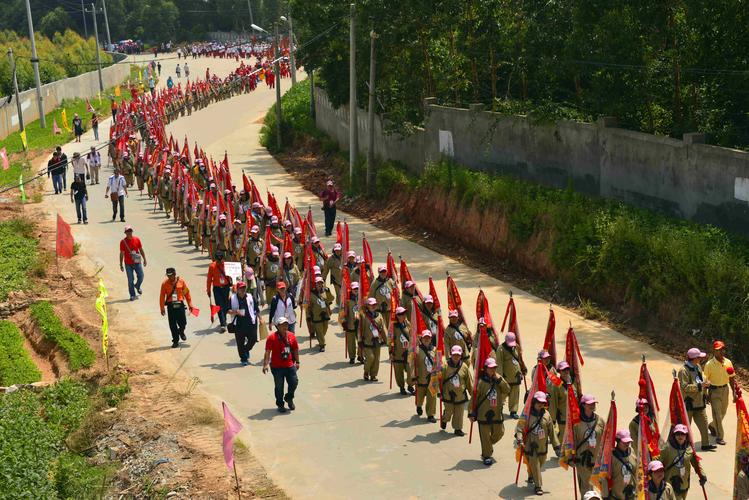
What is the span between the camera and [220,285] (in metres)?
20.3

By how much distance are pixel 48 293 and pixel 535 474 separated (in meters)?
14.6

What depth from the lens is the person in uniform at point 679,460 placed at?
12.0m

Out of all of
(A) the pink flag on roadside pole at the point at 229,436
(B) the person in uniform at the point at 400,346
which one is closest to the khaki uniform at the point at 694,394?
(B) the person in uniform at the point at 400,346

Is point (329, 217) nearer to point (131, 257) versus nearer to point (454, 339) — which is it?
point (131, 257)

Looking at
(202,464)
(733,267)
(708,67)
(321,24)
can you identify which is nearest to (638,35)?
(708,67)

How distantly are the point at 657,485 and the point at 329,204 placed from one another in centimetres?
1779

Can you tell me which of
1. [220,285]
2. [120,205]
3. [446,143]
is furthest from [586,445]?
[120,205]

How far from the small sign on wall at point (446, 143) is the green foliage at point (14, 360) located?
38.9 ft

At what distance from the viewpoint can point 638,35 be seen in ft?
77.0

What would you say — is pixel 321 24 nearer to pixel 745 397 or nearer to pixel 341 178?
pixel 341 178

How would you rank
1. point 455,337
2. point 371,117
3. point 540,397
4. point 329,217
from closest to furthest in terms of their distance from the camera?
1. point 540,397
2. point 455,337
3. point 329,217
4. point 371,117

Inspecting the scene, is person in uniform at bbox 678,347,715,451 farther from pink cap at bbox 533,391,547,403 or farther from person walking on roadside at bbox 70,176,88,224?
person walking on roadside at bbox 70,176,88,224

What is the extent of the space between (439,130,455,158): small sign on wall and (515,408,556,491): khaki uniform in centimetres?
1765

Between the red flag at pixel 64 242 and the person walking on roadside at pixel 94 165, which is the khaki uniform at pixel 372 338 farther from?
the person walking on roadside at pixel 94 165
